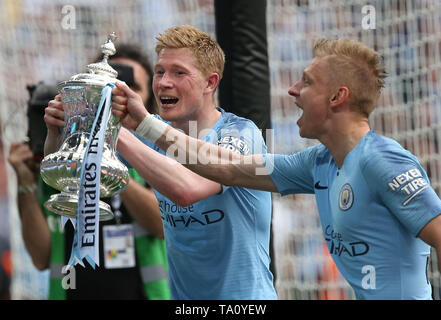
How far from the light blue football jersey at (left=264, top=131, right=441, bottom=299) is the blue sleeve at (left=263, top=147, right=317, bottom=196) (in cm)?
23

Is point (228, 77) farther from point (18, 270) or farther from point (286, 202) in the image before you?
point (18, 270)

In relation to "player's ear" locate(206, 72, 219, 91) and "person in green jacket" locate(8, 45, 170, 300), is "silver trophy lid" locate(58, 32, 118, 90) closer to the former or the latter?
"player's ear" locate(206, 72, 219, 91)

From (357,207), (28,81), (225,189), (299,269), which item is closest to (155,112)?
(225,189)

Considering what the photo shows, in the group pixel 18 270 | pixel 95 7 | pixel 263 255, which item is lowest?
pixel 18 270

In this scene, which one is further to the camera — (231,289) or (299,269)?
(299,269)

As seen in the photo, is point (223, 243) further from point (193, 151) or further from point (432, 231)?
point (432, 231)

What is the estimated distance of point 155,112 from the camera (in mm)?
3523

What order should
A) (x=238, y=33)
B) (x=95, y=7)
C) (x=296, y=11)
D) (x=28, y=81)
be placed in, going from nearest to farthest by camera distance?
(x=238, y=33) < (x=296, y=11) < (x=95, y=7) < (x=28, y=81)

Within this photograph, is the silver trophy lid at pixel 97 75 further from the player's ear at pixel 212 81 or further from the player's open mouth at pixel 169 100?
the player's ear at pixel 212 81

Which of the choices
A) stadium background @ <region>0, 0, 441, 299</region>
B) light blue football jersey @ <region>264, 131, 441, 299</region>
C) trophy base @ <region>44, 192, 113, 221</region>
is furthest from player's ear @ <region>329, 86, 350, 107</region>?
stadium background @ <region>0, 0, 441, 299</region>

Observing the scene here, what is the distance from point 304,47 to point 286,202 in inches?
37.0

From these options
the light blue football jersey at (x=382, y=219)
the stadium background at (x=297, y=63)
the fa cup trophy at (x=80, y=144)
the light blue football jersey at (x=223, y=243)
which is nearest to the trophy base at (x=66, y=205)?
the fa cup trophy at (x=80, y=144)

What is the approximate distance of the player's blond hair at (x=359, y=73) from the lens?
2.43m

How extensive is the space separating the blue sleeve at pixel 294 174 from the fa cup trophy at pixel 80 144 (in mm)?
545
